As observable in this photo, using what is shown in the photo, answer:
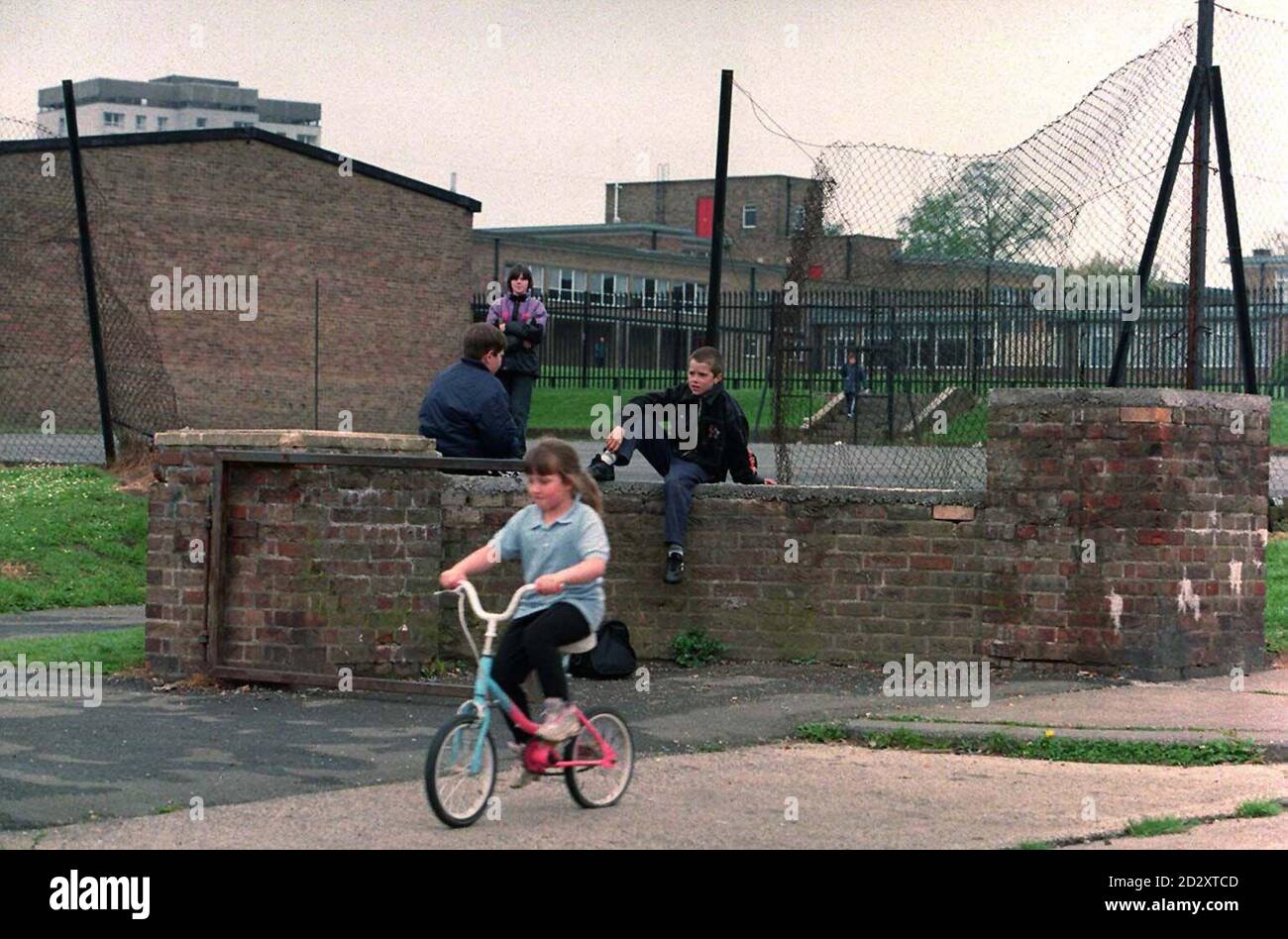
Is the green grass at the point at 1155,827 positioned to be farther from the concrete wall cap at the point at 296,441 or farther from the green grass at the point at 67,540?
the green grass at the point at 67,540

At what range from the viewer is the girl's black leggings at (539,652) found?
7.24 m

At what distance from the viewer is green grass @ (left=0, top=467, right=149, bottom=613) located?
15680mm

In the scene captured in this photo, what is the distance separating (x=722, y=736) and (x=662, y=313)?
709 inches

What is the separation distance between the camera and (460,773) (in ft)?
22.4

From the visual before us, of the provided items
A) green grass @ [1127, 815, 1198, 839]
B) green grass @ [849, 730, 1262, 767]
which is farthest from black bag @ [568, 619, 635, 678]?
green grass @ [1127, 815, 1198, 839]

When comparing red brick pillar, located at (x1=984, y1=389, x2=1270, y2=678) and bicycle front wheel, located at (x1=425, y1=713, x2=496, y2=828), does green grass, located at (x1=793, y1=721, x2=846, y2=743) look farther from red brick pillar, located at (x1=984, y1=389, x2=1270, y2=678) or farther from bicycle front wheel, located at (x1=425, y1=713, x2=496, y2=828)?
bicycle front wheel, located at (x1=425, y1=713, x2=496, y2=828)

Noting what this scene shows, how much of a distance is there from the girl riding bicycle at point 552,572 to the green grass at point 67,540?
353 inches

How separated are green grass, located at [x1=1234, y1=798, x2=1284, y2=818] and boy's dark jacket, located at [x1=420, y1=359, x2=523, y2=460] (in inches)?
200

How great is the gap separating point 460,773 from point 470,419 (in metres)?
4.43

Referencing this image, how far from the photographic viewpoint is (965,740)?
29.0 feet

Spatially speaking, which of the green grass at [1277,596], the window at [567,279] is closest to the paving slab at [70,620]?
the green grass at [1277,596]

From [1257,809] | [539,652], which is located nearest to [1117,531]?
[1257,809]

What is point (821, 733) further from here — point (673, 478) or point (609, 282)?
point (609, 282)
